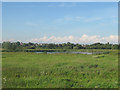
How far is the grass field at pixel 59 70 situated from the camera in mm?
1860

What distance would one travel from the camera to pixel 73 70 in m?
2.05

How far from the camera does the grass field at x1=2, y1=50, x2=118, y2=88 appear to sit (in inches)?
73.2

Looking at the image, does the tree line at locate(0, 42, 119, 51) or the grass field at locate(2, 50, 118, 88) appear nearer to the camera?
the grass field at locate(2, 50, 118, 88)

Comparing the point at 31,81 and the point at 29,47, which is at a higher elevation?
the point at 29,47

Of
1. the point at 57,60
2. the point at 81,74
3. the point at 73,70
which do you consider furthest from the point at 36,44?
the point at 81,74

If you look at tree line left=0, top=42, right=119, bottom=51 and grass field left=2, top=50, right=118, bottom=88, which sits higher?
tree line left=0, top=42, right=119, bottom=51

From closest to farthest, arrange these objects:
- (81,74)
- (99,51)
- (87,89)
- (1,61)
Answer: (87,89) < (81,74) < (1,61) < (99,51)

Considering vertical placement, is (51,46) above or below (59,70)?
above

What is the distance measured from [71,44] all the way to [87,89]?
2.70 ft

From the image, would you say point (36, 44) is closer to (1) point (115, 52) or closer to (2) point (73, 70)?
(2) point (73, 70)

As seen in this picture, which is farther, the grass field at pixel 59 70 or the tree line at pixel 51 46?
the tree line at pixel 51 46

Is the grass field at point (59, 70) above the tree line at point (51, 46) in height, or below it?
below

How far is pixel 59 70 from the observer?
6.67 ft

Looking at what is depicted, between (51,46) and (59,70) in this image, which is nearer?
(59,70)
